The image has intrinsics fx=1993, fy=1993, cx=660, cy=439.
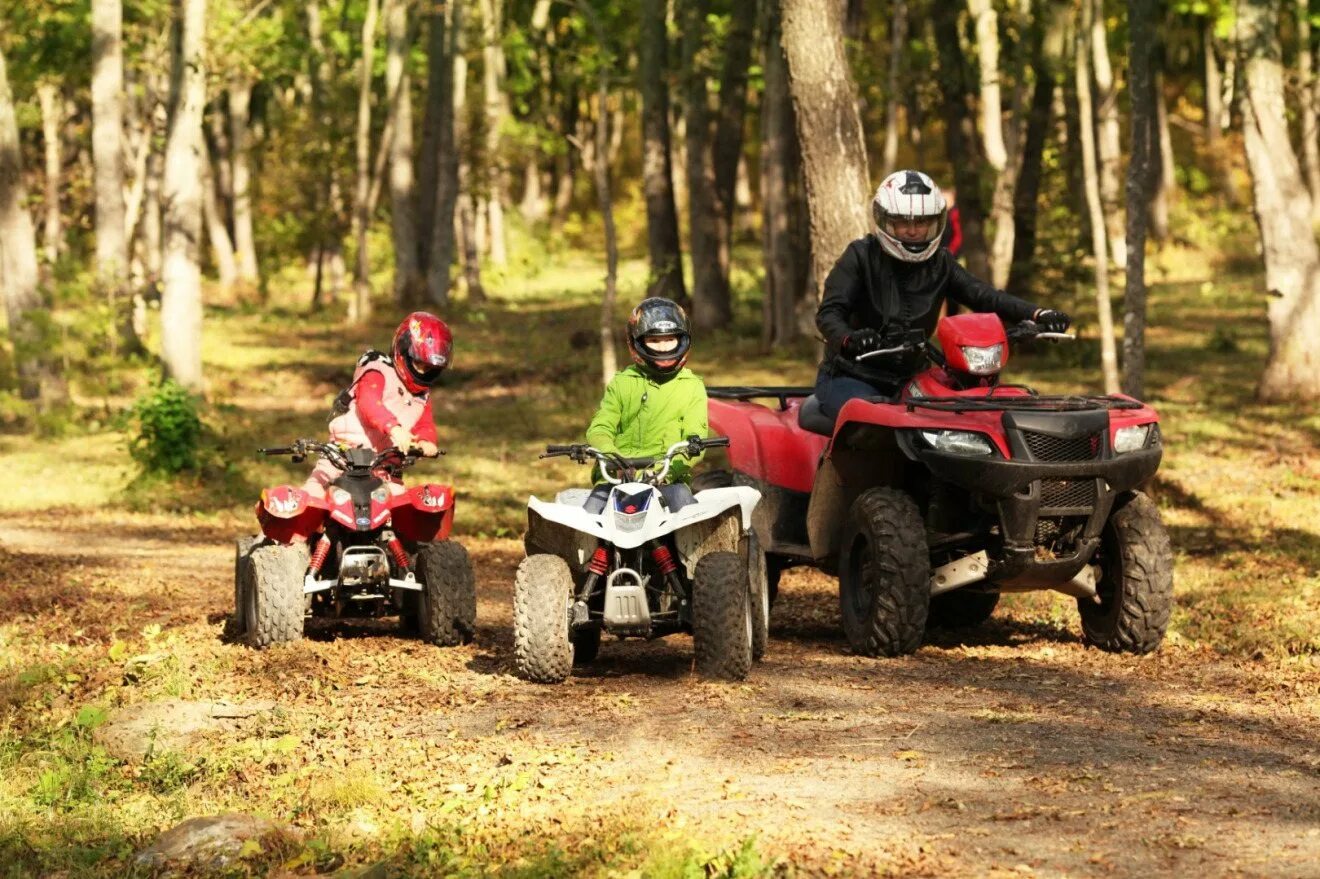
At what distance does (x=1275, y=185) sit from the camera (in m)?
20.0

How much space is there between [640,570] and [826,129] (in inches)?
239

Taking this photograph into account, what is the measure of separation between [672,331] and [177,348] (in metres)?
13.9

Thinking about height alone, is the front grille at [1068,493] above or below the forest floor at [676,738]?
above

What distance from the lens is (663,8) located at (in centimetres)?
2888

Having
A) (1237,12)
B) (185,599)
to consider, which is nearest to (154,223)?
(1237,12)

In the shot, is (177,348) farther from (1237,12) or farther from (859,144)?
(1237,12)

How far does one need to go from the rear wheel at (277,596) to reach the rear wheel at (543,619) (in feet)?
5.39

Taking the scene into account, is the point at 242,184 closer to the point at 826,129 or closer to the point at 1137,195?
the point at 1137,195

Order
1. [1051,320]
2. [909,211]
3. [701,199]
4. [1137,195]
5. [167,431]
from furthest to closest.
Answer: [701,199]
[167,431]
[1137,195]
[909,211]
[1051,320]

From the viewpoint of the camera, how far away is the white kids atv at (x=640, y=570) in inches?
371

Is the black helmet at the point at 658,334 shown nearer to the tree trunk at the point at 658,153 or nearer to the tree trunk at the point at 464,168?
the tree trunk at the point at 658,153

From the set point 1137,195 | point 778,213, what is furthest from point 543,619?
point 778,213

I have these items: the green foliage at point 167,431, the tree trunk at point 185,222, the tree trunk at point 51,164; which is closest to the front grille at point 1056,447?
the green foliage at point 167,431

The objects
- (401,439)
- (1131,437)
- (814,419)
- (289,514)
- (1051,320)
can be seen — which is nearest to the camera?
(1131,437)
